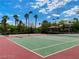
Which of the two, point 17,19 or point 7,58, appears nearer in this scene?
point 7,58

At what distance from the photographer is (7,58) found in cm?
1073

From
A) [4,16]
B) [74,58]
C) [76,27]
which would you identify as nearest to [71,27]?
[76,27]

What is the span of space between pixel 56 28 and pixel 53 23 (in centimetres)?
1886

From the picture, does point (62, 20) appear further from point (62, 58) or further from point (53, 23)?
point (62, 58)

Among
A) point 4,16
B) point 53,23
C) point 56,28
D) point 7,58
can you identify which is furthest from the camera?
point 53,23

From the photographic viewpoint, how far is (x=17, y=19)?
310 feet

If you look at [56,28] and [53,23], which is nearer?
[56,28]

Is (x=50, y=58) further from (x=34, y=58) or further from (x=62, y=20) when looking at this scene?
(x=62, y=20)

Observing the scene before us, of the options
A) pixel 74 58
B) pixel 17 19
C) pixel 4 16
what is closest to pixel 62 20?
pixel 17 19

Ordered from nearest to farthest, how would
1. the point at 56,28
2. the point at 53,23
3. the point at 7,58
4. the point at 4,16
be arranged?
1. the point at 7,58
2. the point at 4,16
3. the point at 56,28
4. the point at 53,23

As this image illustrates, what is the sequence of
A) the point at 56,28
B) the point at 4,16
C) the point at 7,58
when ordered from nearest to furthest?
the point at 7,58 → the point at 4,16 → the point at 56,28

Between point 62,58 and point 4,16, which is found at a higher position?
point 4,16

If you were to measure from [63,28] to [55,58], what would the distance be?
280ft

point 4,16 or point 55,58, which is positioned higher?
point 4,16
